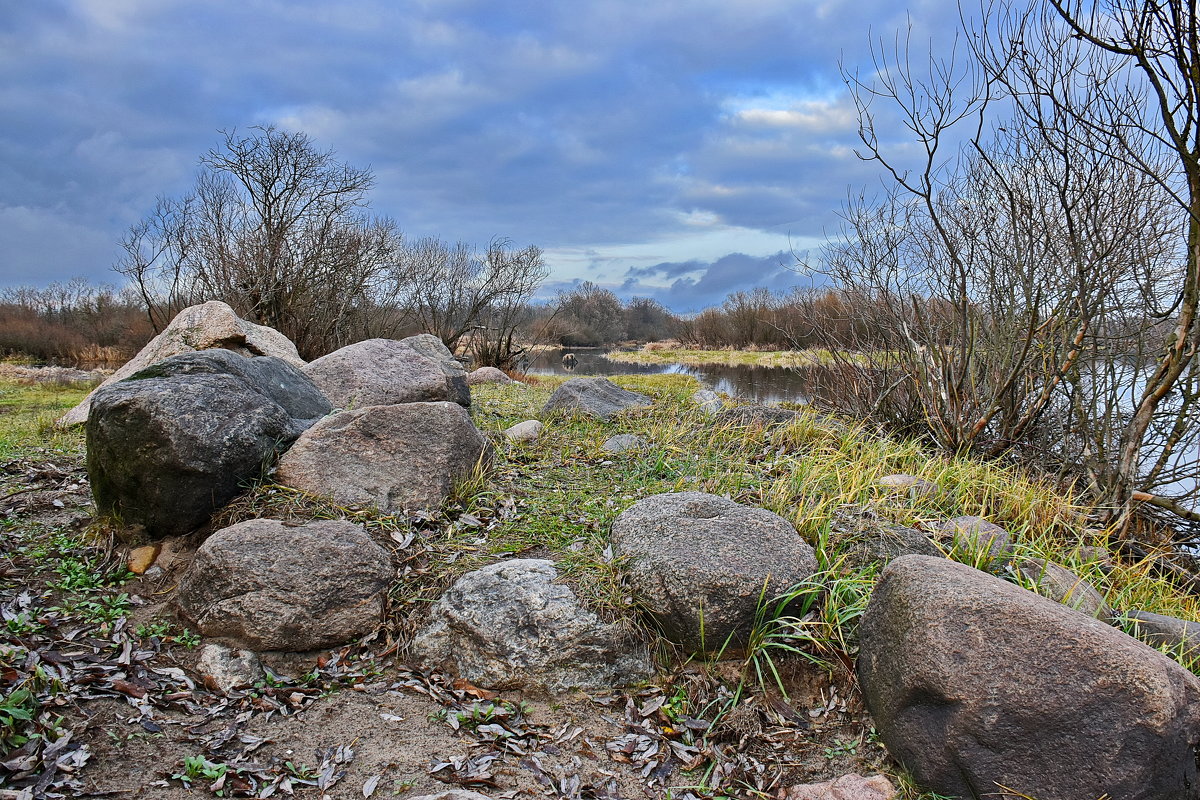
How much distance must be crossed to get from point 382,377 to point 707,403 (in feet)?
14.1

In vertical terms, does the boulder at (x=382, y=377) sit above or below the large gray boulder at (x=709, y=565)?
above

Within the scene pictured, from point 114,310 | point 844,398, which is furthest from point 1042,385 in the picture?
point 114,310

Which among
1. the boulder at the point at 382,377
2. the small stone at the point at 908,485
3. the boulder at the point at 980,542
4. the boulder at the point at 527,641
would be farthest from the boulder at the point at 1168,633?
the boulder at the point at 382,377

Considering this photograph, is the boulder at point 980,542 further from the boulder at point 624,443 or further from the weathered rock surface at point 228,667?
the weathered rock surface at point 228,667

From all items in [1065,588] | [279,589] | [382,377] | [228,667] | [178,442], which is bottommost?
[228,667]

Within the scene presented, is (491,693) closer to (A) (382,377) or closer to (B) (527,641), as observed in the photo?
(B) (527,641)

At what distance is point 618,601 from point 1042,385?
5.53 meters

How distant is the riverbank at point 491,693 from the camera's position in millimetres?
3094

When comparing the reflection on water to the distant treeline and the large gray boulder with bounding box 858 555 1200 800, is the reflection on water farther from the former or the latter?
the large gray boulder with bounding box 858 555 1200 800

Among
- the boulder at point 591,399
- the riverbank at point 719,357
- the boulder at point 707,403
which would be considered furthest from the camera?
the riverbank at point 719,357

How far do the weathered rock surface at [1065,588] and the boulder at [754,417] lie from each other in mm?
3438

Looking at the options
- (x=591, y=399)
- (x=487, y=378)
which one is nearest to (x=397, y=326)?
(x=487, y=378)

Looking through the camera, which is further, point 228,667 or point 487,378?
point 487,378

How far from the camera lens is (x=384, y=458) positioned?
511 centimetres
